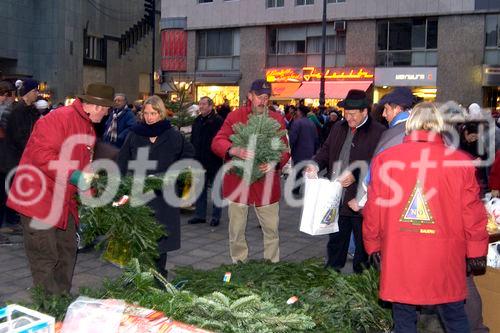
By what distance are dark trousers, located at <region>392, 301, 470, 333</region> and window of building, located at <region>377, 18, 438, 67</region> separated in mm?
27900

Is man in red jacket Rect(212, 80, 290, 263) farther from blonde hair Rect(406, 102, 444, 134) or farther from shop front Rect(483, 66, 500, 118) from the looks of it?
shop front Rect(483, 66, 500, 118)

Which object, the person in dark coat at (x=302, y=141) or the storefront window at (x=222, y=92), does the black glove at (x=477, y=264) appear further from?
the storefront window at (x=222, y=92)

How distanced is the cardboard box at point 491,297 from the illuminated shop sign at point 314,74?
27096 mm

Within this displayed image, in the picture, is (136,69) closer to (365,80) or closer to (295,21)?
(295,21)

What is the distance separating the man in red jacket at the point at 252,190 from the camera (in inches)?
242

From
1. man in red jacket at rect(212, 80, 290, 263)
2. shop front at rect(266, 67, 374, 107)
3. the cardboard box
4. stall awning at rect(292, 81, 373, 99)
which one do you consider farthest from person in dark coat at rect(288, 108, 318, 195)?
stall awning at rect(292, 81, 373, 99)

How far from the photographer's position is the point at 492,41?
2850cm

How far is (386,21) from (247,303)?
1175 inches

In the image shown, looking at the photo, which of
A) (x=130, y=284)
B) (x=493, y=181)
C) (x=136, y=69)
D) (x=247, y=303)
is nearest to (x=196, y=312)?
(x=247, y=303)

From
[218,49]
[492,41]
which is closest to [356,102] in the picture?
[492,41]

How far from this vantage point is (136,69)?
150 ft

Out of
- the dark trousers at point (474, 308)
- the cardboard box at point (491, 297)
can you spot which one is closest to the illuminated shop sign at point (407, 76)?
the cardboard box at point (491, 297)

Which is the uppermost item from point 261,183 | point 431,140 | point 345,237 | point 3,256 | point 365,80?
point 365,80

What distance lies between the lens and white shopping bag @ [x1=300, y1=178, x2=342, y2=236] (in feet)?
18.0
